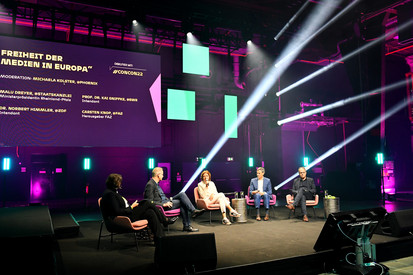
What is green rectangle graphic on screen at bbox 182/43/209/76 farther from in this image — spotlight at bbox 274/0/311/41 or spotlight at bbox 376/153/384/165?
spotlight at bbox 376/153/384/165

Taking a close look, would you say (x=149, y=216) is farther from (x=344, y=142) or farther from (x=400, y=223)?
(x=344, y=142)

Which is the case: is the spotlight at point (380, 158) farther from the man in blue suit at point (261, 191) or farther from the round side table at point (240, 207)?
the round side table at point (240, 207)

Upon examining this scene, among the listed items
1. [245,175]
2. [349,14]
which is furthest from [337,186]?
[349,14]

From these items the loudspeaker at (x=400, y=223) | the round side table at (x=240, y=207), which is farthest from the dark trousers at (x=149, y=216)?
the loudspeaker at (x=400, y=223)

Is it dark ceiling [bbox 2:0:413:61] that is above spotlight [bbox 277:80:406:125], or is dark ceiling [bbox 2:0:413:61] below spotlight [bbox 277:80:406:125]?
above

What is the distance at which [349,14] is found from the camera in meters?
7.32

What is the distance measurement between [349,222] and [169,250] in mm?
1985

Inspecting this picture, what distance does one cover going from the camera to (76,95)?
5.88 metres

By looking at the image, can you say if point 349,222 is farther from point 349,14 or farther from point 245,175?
point 245,175

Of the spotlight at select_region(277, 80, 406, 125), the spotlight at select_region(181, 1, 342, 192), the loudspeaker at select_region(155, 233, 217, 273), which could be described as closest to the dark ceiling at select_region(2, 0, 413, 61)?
the spotlight at select_region(181, 1, 342, 192)

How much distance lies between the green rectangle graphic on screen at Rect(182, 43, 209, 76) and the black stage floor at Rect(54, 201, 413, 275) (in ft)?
12.9

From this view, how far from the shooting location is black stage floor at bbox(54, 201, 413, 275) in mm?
3311

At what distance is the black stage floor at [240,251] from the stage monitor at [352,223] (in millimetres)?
342

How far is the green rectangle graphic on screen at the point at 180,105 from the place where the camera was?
752 cm
